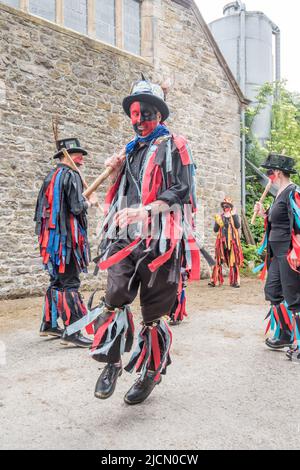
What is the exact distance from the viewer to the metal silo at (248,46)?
15.6m

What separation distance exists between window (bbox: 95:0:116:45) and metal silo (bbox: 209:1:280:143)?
717 centimetres

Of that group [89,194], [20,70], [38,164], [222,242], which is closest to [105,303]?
[89,194]

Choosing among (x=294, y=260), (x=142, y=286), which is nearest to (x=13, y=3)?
(x=294, y=260)

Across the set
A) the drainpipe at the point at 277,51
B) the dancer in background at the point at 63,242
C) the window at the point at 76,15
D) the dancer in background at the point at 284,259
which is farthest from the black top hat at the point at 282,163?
the drainpipe at the point at 277,51

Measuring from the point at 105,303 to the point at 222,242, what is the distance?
24.0ft

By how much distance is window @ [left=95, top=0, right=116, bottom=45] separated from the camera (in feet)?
30.2

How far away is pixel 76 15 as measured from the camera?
8.85 meters

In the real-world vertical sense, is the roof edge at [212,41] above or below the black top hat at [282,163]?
above

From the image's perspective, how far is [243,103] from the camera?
495 inches

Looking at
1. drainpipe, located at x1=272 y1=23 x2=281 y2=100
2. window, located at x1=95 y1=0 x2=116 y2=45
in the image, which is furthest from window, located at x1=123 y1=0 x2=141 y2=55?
drainpipe, located at x1=272 y1=23 x2=281 y2=100

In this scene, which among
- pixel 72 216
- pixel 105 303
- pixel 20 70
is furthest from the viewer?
pixel 20 70

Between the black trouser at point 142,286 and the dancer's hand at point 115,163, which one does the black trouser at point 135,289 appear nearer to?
the black trouser at point 142,286

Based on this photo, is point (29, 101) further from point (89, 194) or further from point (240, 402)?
point (240, 402)

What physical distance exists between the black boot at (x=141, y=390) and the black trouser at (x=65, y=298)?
1.71 meters
